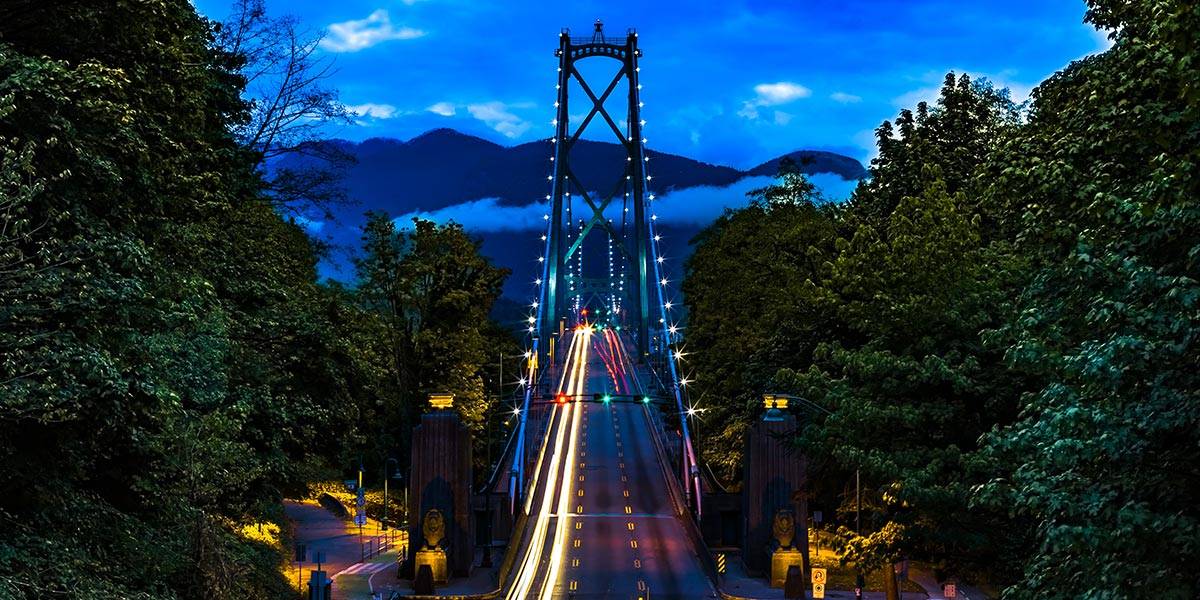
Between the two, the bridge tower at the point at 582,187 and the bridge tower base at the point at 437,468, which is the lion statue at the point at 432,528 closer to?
the bridge tower base at the point at 437,468

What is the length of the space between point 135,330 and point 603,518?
150ft

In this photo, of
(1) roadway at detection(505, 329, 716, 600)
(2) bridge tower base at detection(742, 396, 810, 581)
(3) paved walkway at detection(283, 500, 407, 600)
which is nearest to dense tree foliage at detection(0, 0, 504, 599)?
(3) paved walkway at detection(283, 500, 407, 600)

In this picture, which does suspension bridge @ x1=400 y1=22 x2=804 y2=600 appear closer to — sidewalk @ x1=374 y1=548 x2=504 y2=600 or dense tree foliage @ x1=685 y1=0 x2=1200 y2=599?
sidewalk @ x1=374 y1=548 x2=504 y2=600

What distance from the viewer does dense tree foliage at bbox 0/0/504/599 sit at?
11.0 meters

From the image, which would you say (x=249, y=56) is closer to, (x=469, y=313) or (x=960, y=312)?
(x=960, y=312)

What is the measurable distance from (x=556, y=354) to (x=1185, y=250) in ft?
419

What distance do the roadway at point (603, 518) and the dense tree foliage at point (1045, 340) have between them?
37.8 ft

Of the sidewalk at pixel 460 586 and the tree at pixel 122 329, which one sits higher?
the tree at pixel 122 329

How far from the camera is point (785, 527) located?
40188 millimetres

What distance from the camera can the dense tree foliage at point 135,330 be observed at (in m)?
11.0

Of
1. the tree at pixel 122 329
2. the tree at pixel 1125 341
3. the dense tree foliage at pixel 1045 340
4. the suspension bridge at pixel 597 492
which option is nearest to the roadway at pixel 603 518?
the suspension bridge at pixel 597 492

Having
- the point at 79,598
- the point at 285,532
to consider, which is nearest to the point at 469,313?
the point at 285,532

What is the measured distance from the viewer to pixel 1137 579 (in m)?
11.1

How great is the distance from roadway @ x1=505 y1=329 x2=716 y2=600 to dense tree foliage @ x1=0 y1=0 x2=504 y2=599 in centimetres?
2126
